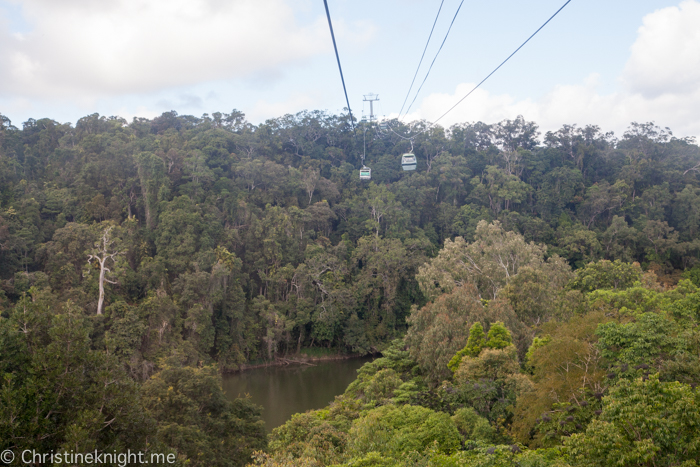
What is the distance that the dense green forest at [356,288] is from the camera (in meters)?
7.95

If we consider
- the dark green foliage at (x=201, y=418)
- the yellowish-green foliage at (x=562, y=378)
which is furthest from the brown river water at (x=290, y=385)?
the yellowish-green foliage at (x=562, y=378)

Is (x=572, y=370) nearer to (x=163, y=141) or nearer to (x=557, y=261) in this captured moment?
(x=557, y=261)

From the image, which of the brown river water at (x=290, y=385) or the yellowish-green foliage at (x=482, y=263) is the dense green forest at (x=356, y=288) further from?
the brown river water at (x=290, y=385)

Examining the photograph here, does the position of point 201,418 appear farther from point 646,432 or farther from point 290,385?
point 290,385

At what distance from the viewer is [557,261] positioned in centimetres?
2100

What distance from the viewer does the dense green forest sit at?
7.95 meters

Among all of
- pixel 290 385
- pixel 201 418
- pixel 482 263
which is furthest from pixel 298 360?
pixel 201 418

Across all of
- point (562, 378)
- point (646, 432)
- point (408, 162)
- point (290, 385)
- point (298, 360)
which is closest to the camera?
point (646, 432)

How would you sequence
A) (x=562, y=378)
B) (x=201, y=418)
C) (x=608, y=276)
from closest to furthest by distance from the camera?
(x=562, y=378), (x=201, y=418), (x=608, y=276)

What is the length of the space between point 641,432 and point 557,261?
16620mm

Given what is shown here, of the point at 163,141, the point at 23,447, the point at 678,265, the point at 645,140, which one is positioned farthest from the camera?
the point at 645,140

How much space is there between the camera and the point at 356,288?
92.3 feet

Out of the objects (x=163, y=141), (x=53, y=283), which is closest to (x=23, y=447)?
(x=53, y=283)

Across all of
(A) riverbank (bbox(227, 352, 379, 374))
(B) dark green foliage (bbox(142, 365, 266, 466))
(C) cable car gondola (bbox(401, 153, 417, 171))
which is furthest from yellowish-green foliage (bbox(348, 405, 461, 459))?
(A) riverbank (bbox(227, 352, 379, 374))
